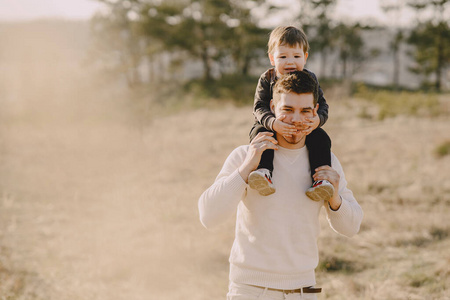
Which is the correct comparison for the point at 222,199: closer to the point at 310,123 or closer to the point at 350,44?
the point at 310,123

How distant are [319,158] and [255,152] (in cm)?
34

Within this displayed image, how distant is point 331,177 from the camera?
1.96 metres

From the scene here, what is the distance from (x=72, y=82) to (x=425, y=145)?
87.1ft

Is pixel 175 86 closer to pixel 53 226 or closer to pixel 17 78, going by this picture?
pixel 17 78

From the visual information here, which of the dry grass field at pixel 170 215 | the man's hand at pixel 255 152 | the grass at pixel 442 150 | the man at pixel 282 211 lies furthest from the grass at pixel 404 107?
the man's hand at pixel 255 152

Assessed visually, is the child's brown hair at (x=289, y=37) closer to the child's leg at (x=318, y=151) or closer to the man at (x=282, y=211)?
the man at (x=282, y=211)

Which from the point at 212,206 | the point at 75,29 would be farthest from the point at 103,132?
the point at 75,29

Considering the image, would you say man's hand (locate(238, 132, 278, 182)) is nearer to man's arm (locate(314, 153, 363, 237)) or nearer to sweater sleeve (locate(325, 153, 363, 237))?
man's arm (locate(314, 153, 363, 237))

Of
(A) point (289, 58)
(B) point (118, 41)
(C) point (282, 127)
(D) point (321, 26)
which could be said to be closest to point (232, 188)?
(C) point (282, 127)

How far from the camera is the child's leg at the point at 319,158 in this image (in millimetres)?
1909

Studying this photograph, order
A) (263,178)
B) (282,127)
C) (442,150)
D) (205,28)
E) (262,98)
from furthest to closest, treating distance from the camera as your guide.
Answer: (205,28) → (442,150) → (262,98) → (282,127) → (263,178)

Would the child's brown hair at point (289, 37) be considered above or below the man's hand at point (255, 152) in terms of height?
above

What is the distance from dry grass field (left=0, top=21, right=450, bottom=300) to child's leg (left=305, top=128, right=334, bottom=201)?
2330 mm

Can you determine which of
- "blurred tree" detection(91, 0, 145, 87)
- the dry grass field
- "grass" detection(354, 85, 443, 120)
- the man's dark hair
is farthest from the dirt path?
"blurred tree" detection(91, 0, 145, 87)
